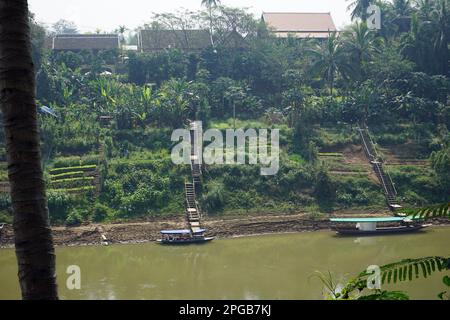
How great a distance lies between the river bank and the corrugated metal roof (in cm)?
1874

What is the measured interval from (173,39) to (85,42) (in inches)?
194

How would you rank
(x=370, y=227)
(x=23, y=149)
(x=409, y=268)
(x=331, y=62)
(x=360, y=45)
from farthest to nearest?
(x=360, y=45) → (x=331, y=62) → (x=370, y=227) → (x=409, y=268) → (x=23, y=149)

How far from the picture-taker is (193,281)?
52.0 feet

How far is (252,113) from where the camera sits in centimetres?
2820

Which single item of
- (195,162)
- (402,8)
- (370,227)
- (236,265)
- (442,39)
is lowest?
(236,265)


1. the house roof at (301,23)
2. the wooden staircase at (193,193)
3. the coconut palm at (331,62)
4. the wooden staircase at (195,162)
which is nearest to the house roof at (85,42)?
the house roof at (301,23)

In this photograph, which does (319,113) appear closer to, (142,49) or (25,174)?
(142,49)

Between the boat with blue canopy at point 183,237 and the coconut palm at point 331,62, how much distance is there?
12.9 m

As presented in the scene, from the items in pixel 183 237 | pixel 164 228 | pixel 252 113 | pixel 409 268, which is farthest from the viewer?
pixel 252 113

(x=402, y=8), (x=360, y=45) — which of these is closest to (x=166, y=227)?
(x=360, y=45)

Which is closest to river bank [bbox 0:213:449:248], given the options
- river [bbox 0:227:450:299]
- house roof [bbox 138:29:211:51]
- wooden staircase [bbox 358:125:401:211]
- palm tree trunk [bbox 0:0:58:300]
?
river [bbox 0:227:450:299]

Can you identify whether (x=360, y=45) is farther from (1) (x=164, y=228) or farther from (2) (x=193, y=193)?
(1) (x=164, y=228)

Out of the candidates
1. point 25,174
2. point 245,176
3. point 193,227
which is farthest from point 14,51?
→ point 245,176

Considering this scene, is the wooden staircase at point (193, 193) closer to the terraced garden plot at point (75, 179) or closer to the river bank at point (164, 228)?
the river bank at point (164, 228)
